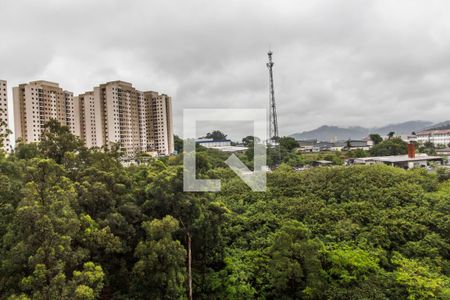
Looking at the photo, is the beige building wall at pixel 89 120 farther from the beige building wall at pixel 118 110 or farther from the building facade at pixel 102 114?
the beige building wall at pixel 118 110

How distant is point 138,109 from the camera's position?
30922mm

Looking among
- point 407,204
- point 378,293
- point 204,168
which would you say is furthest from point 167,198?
point 407,204

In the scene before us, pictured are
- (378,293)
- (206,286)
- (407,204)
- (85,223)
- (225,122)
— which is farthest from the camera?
(407,204)

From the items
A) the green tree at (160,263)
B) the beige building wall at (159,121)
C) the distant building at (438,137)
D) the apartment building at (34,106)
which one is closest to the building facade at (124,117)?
the beige building wall at (159,121)

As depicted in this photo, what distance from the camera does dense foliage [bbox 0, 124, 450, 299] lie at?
16.5 ft

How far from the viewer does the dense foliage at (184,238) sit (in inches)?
198

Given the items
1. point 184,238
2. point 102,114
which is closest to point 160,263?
point 184,238

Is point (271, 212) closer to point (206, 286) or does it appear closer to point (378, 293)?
point (206, 286)

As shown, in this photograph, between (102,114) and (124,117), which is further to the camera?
(124,117)

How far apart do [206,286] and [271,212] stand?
318 centimetres

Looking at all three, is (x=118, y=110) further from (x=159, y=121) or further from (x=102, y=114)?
(x=159, y=121)

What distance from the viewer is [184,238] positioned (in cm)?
757

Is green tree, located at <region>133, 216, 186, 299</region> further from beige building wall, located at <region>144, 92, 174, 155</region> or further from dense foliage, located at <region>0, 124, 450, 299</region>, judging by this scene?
beige building wall, located at <region>144, 92, 174, 155</region>

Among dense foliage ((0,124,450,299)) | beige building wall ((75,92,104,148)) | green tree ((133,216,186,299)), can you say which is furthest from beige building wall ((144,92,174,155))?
green tree ((133,216,186,299))
